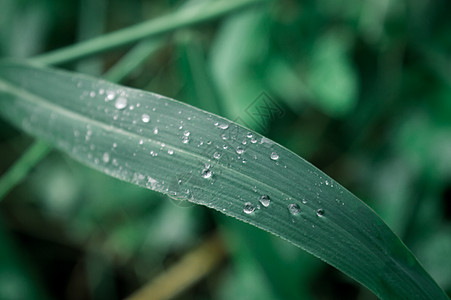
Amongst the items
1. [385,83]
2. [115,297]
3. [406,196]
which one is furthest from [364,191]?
[115,297]

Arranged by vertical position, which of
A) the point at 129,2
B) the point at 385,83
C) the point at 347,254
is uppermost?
the point at 129,2

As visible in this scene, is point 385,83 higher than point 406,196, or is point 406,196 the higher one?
point 385,83

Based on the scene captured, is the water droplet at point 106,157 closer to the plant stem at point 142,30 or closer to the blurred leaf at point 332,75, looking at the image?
the plant stem at point 142,30

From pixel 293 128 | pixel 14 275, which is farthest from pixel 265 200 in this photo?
pixel 14 275

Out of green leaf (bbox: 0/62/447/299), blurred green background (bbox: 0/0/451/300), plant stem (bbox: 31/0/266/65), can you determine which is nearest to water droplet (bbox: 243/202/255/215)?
green leaf (bbox: 0/62/447/299)

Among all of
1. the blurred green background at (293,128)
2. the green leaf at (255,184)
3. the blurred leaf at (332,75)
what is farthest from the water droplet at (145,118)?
the blurred leaf at (332,75)

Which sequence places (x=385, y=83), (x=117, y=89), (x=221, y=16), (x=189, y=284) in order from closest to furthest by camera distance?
(x=117, y=89)
(x=221, y=16)
(x=385, y=83)
(x=189, y=284)

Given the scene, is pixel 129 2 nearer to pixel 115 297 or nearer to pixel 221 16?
pixel 221 16
